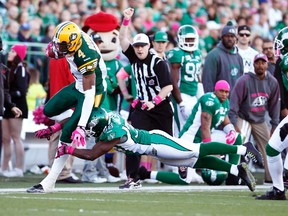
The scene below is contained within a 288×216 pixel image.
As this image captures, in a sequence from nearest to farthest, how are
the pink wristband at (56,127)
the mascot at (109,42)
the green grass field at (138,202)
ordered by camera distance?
the green grass field at (138,202) < the pink wristband at (56,127) < the mascot at (109,42)

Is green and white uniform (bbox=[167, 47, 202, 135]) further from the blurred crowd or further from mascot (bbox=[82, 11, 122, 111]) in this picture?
the blurred crowd

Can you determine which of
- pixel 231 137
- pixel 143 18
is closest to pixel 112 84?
pixel 231 137

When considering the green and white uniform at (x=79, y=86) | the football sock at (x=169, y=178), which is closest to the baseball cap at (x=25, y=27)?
the football sock at (x=169, y=178)

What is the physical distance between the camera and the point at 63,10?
20266mm

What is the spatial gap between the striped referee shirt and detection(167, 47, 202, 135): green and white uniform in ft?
4.92

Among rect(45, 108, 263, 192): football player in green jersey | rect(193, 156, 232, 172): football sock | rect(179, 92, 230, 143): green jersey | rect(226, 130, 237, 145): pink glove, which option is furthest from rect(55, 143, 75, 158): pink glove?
rect(179, 92, 230, 143): green jersey

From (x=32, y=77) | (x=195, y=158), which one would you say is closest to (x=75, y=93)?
(x=195, y=158)

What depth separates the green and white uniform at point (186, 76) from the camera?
47.4 ft

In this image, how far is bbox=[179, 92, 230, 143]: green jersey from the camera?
13375mm

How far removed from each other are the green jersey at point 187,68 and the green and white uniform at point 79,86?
3.39 meters

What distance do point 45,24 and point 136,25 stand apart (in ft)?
5.61

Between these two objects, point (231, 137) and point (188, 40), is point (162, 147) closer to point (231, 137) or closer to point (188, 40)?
point (231, 137)

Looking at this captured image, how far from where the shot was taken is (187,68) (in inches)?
570

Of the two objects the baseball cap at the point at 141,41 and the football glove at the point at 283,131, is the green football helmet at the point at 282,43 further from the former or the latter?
the baseball cap at the point at 141,41
